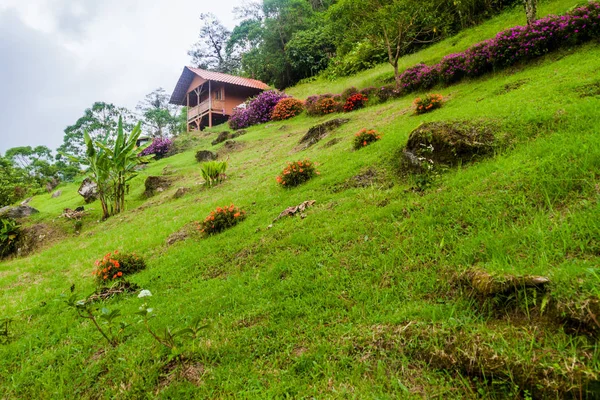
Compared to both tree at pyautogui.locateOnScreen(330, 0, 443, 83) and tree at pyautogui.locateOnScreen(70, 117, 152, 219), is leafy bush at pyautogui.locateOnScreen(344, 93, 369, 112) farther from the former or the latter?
tree at pyautogui.locateOnScreen(70, 117, 152, 219)

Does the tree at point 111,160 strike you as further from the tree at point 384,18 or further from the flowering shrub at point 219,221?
the tree at point 384,18

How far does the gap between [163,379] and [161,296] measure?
1.88 meters

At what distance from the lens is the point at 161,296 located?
4430mm

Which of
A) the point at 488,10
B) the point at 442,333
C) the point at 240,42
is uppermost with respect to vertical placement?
the point at 240,42

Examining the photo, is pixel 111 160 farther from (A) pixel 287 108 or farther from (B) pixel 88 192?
(A) pixel 287 108

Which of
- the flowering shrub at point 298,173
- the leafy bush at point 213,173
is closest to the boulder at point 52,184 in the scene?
the leafy bush at point 213,173

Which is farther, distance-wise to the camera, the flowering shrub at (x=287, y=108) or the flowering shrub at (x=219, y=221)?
the flowering shrub at (x=287, y=108)

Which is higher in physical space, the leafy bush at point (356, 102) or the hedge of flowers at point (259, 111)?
the hedge of flowers at point (259, 111)

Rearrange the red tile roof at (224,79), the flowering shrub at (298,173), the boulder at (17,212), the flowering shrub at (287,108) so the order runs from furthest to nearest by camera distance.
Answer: the red tile roof at (224,79), the flowering shrub at (287,108), the boulder at (17,212), the flowering shrub at (298,173)

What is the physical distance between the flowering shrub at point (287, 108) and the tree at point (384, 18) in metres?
6.79

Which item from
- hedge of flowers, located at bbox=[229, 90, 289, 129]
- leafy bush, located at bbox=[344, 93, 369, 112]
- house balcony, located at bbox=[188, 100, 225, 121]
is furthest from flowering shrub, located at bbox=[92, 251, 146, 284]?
house balcony, located at bbox=[188, 100, 225, 121]

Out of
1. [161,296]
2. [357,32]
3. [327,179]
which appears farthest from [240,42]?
[161,296]

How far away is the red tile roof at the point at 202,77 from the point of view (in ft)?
96.4

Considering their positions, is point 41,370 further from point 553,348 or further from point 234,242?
point 553,348
